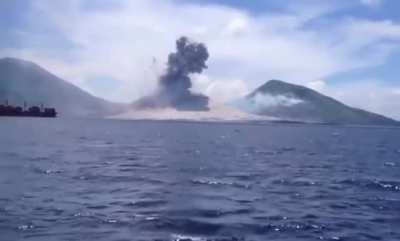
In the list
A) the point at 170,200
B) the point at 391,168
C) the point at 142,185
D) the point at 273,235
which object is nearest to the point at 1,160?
the point at 142,185

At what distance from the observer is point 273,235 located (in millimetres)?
23609

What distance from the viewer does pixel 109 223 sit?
80.7 ft

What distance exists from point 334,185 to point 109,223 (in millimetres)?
23478

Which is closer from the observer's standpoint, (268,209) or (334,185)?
(268,209)

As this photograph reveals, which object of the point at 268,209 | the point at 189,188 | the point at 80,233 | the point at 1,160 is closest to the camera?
the point at 80,233

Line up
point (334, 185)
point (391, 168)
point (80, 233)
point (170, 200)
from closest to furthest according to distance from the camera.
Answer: point (80, 233)
point (170, 200)
point (334, 185)
point (391, 168)

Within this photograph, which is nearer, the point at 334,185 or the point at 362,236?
the point at 362,236

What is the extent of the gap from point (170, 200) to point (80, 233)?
33.3ft

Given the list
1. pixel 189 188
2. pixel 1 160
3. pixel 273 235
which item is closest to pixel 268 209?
pixel 273 235

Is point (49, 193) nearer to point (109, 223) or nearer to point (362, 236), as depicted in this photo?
point (109, 223)

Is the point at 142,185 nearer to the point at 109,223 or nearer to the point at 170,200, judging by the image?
the point at 170,200

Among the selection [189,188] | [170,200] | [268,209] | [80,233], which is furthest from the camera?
[189,188]

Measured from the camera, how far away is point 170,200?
105ft

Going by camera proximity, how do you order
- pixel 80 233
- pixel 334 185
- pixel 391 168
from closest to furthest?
pixel 80 233
pixel 334 185
pixel 391 168
